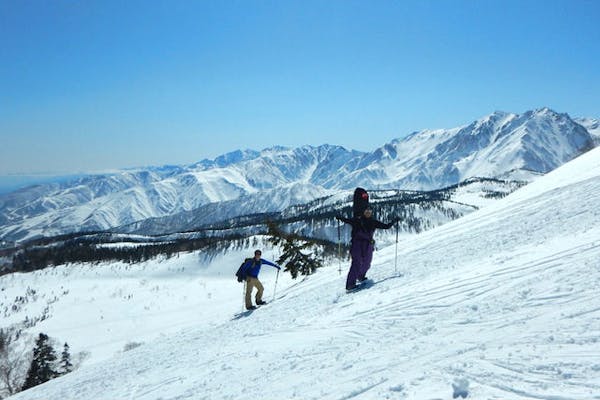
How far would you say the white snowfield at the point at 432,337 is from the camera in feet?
17.8

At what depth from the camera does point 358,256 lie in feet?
44.7

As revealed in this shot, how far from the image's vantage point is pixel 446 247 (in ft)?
51.7

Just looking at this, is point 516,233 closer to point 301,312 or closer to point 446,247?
point 446,247

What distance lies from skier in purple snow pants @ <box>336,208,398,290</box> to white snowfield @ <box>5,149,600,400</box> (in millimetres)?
849

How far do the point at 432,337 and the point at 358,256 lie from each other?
642 centimetres

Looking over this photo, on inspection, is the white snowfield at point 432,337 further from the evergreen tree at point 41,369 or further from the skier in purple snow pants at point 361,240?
the evergreen tree at point 41,369

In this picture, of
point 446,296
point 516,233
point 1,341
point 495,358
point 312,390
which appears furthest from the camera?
point 1,341

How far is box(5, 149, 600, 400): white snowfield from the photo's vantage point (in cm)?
542

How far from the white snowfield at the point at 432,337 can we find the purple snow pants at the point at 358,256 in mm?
645

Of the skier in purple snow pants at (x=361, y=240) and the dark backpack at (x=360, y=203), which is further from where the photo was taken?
the dark backpack at (x=360, y=203)

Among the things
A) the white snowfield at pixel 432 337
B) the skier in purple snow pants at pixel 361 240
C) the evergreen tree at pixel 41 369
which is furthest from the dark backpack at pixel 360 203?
the evergreen tree at pixel 41 369

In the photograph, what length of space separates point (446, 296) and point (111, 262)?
175 meters

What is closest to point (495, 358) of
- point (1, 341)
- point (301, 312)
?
point (301, 312)

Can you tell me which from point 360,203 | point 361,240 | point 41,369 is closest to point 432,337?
point 361,240
